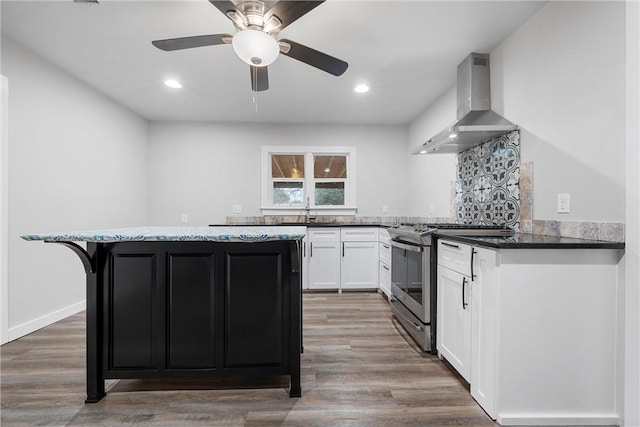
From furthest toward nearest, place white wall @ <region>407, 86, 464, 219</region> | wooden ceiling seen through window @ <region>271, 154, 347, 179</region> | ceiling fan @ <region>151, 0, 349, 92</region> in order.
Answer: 1. wooden ceiling seen through window @ <region>271, 154, 347, 179</region>
2. white wall @ <region>407, 86, 464, 219</region>
3. ceiling fan @ <region>151, 0, 349, 92</region>

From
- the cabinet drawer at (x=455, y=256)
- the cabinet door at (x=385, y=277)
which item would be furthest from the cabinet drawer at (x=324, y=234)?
the cabinet drawer at (x=455, y=256)

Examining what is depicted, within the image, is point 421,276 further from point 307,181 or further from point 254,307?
point 307,181

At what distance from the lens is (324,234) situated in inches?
162

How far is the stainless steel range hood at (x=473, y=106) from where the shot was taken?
251 cm

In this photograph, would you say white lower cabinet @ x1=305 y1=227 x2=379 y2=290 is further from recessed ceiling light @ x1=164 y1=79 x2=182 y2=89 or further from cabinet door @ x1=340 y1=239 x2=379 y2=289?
recessed ceiling light @ x1=164 y1=79 x2=182 y2=89

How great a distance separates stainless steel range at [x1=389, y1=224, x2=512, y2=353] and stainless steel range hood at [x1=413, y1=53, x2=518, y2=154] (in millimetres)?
750

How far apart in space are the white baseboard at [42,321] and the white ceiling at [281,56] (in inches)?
94.0

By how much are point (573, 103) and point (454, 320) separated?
151cm

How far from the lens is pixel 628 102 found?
4.88ft

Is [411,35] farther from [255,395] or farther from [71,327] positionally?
[71,327]

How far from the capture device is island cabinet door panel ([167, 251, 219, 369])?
1.72 metres

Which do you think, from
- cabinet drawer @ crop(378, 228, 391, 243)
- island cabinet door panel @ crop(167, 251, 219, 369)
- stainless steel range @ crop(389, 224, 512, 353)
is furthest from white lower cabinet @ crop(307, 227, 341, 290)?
island cabinet door panel @ crop(167, 251, 219, 369)

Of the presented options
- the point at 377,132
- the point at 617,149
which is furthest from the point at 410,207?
the point at 617,149

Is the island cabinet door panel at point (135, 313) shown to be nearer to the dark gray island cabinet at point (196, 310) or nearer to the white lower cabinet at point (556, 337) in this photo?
the dark gray island cabinet at point (196, 310)
